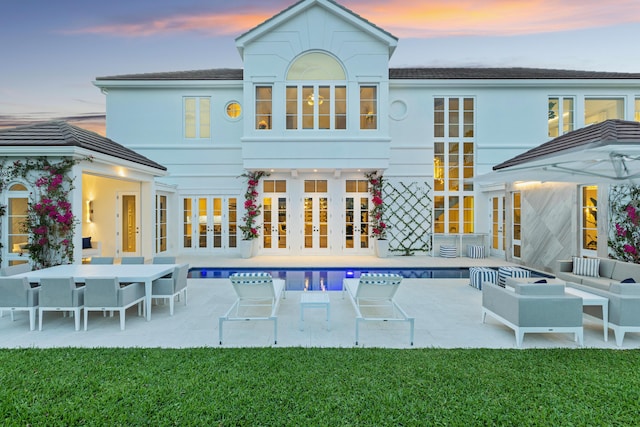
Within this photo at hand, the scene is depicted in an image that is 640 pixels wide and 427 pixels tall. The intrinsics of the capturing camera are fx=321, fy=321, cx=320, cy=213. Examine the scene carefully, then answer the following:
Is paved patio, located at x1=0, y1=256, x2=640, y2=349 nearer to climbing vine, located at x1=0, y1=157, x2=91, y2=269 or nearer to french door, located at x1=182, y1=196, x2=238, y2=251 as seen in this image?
climbing vine, located at x1=0, y1=157, x2=91, y2=269

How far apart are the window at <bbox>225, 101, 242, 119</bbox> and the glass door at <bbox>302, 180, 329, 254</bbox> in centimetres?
405

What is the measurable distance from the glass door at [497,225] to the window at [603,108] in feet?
17.2

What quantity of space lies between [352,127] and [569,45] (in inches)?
569

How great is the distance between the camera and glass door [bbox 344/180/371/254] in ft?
42.9

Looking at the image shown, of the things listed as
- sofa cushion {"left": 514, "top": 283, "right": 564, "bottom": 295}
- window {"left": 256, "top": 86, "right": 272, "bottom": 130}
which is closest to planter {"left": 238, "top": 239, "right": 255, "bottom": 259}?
window {"left": 256, "top": 86, "right": 272, "bottom": 130}

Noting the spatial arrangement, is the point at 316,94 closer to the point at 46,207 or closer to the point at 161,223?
the point at 161,223

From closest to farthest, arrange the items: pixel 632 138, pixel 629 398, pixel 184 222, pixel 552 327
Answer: pixel 629 398 < pixel 552 327 < pixel 632 138 < pixel 184 222

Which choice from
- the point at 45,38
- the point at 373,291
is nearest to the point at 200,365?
the point at 373,291

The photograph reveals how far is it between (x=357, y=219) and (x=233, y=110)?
685 cm

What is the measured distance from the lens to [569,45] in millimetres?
17141

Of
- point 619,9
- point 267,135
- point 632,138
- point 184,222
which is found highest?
point 619,9

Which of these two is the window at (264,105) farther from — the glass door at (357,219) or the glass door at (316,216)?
the glass door at (357,219)

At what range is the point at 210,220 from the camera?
13391mm

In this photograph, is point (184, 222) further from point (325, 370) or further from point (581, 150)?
point (581, 150)
